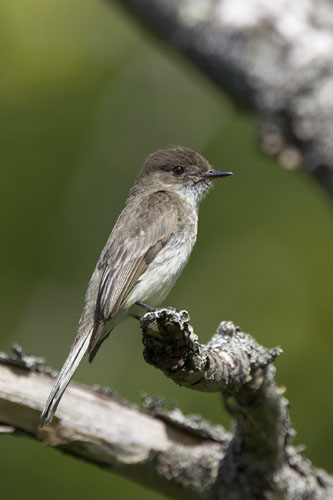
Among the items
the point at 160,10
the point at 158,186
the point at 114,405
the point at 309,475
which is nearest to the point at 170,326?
the point at 114,405

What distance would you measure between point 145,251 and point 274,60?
1.73m

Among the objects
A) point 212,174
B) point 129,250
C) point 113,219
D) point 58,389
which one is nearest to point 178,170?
point 212,174

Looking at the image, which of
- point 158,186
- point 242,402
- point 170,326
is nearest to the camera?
point 170,326

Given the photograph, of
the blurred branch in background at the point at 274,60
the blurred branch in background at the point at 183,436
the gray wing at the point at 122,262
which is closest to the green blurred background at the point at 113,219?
the blurred branch in background at the point at 274,60

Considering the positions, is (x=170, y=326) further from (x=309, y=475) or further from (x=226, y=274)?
(x=226, y=274)

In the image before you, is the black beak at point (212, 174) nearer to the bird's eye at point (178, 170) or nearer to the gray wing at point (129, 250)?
the bird's eye at point (178, 170)

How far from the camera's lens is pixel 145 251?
15.7ft

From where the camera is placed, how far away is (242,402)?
12.8ft

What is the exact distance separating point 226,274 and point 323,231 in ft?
2.39

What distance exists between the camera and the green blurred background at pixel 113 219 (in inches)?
214

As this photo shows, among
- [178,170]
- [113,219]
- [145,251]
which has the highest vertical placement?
[178,170]

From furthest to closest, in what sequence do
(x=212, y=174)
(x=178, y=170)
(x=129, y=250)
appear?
(x=178, y=170) → (x=212, y=174) → (x=129, y=250)

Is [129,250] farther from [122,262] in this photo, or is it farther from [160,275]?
[160,275]

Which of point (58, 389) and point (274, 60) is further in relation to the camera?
point (274, 60)
